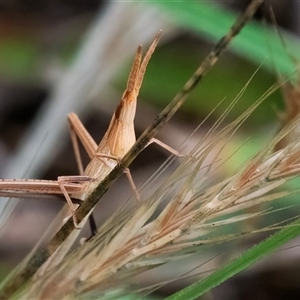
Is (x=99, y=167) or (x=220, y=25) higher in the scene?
(x=220, y=25)

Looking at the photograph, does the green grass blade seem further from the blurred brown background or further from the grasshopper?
the grasshopper

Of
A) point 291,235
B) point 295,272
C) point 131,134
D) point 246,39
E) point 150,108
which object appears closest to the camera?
point 291,235

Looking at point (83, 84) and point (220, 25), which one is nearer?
point (220, 25)

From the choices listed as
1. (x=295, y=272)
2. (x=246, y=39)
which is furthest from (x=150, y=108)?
(x=295, y=272)

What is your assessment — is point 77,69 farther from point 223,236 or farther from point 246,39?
point 223,236

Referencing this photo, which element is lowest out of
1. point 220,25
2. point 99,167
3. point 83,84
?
point 99,167

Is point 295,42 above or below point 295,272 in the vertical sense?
above

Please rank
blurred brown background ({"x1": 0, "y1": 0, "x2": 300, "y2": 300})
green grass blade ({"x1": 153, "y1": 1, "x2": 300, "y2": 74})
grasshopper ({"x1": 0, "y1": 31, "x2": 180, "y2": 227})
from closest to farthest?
1. grasshopper ({"x1": 0, "y1": 31, "x2": 180, "y2": 227})
2. green grass blade ({"x1": 153, "y1": 1, "x2": 300, "y2": 74})
3. blurred brown background ({"x1": 0, "y1": 0, "x2": 300, "y2": 300})

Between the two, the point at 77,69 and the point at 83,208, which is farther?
the point at 77,69

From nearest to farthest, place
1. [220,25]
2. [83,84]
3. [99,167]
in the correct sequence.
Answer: [99,167] < [220,25] < [83,84]

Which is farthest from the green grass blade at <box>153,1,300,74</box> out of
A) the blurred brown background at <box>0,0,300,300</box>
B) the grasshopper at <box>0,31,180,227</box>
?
Answer: the grasshopper at <box>0,31,180,227</box>

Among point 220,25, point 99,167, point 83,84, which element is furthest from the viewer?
point 83,84
